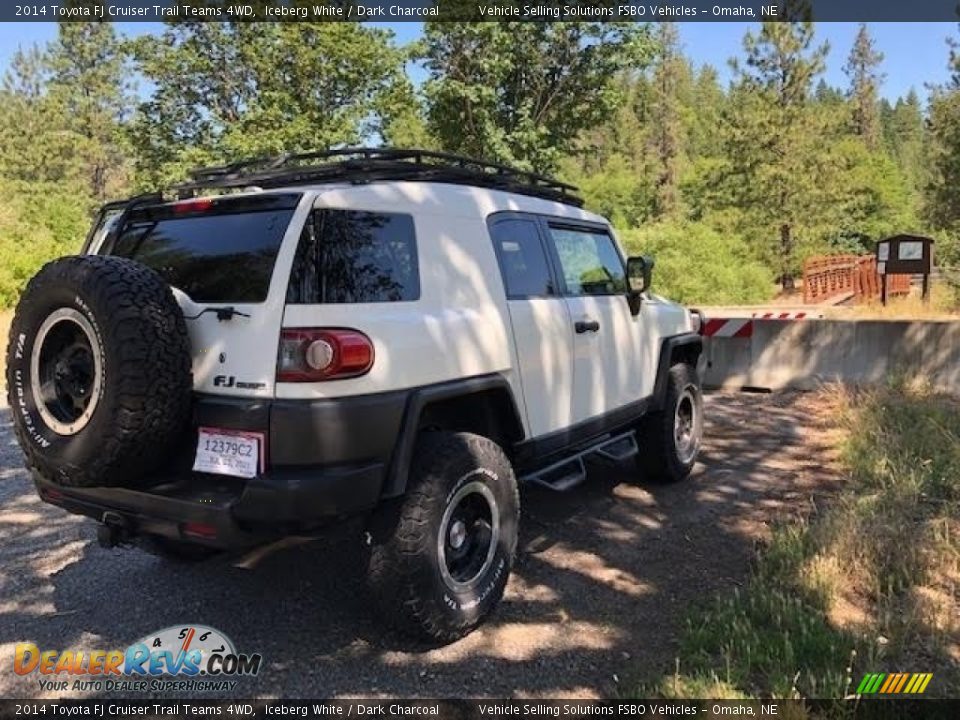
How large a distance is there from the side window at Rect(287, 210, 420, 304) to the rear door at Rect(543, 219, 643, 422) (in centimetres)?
132

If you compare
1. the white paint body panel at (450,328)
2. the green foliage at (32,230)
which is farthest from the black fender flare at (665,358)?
the green foliage at (32,230)

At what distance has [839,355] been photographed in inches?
343

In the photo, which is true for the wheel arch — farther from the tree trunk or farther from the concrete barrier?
the tree trunk

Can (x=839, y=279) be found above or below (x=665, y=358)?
above

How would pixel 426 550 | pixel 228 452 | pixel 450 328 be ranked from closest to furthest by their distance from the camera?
pixel 228 452 < pixel 426 550 < pixel 450 328

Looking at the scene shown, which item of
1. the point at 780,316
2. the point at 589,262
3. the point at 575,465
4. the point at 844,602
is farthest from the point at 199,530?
the point at 780,316

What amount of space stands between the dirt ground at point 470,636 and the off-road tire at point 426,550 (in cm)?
14

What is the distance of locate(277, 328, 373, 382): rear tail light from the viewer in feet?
9.42

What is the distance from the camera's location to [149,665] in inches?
127

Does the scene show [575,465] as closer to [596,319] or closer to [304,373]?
[596,319]

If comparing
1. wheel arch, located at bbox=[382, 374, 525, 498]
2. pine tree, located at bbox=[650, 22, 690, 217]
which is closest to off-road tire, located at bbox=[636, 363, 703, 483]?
wheel arch, located at bbox=[382, 374, 525, 498]

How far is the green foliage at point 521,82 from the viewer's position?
76.0 ft

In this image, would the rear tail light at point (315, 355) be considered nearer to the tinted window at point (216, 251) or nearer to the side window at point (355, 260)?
the side window at point (355, 260)

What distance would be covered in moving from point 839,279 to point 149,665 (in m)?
28.5
